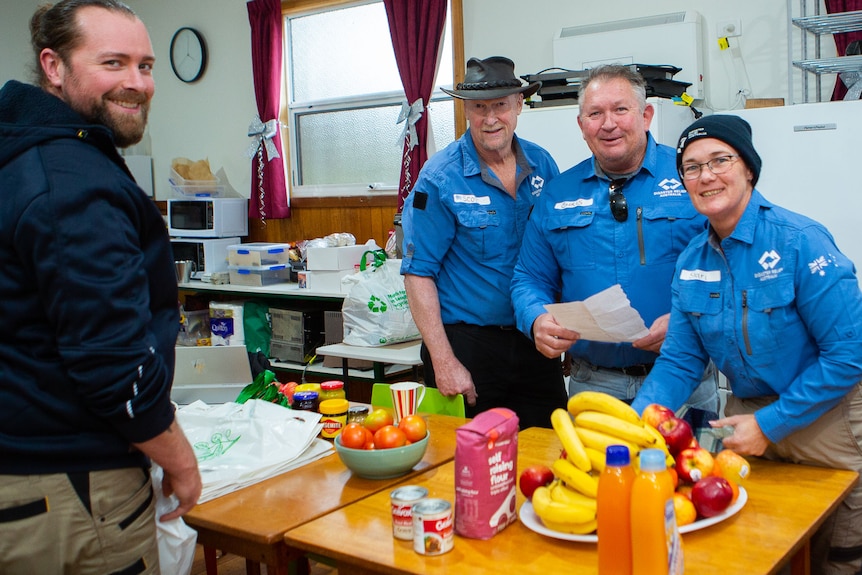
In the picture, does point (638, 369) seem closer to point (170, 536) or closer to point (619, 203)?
point (619, 203)

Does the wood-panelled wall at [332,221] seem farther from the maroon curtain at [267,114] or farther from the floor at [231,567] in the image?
the floor at [231,567]

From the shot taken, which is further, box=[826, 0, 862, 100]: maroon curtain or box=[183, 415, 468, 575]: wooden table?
box=[826, 0, 862, 100]: maroon curtain

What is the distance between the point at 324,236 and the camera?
5.87m

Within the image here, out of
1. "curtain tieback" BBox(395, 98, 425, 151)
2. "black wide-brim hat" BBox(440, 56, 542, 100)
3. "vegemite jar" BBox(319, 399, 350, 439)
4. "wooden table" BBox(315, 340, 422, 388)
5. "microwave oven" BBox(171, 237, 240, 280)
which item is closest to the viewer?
"vegemite jar" BBox(319, 399, 350, 439)

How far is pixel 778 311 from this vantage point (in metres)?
1.80

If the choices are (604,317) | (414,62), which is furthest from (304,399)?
(414,62)

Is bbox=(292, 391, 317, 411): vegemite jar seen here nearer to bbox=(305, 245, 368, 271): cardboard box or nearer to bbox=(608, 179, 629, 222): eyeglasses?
bbox=(608, 179, 629, 222): eyeglasses

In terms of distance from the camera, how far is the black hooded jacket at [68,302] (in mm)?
1356

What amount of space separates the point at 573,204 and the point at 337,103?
3604mm

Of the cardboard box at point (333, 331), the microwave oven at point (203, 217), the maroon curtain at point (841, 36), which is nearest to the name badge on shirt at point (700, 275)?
the maroon curtain at point (841, 36)

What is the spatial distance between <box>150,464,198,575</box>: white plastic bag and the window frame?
3.66 m

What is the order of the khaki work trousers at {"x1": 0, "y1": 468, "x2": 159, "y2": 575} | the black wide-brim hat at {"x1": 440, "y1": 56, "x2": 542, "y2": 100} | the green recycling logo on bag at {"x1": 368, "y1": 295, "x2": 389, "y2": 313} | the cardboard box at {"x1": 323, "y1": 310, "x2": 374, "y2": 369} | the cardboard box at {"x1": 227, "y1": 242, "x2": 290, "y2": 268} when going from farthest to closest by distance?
the cardboard box at {"x1": 227, "y1": 242, "x2": 290, "y2": 268}
the cardboard box at {"x1": 323, "y1": 310, "x2": 374, "y2": 369}
the green recycling logo on bag at {"x1": 368, "y1": 295, "x2": 389, "y2": 313}
the black wide-brim hat at {"x1": 440, "y1": 56, "x2": 542, "y2": 100}
the khaki work trousers at {"x1": 0, "y1": 468, "x2": 159, "y2": 575}

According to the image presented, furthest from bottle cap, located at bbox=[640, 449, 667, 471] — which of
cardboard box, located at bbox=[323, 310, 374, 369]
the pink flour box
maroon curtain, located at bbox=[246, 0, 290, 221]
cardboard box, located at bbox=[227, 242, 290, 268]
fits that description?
maroon curtain, located at bbox=[246, 0, 290, 221]

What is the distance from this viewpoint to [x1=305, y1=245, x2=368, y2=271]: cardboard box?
5.00 meters
